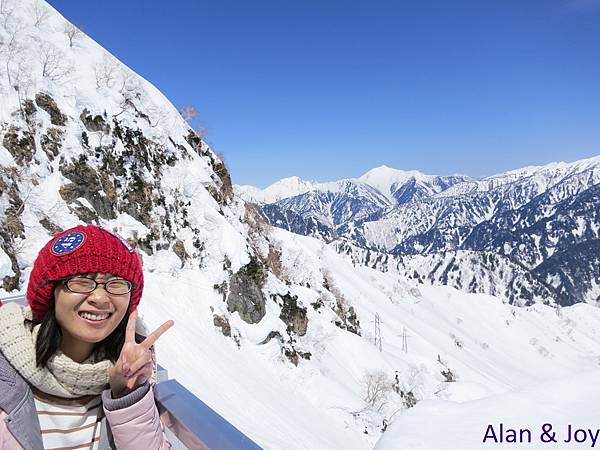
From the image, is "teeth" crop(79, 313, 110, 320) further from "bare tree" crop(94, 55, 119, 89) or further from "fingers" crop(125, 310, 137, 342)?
"bare tree" crop(94, 55, 119, 89)

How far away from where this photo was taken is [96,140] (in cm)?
1705

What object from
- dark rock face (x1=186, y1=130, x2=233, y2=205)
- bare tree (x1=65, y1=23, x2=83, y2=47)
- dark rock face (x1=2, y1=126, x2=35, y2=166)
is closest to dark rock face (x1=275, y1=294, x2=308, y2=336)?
dark rock face (x1=186, y1=130, x2=233, y2=205)

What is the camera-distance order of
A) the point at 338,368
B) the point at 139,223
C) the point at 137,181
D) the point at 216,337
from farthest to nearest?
the point at 338,368 → the point at 137,181 → the point at 139,223 → the point at 216,337

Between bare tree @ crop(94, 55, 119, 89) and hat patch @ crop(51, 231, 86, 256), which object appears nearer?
hat patch @ crop(51, 231, 86, 256)

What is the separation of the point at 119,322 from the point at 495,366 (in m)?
93.3

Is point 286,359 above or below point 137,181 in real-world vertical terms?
below

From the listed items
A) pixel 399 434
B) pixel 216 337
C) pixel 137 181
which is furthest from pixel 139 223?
pixel 399 434

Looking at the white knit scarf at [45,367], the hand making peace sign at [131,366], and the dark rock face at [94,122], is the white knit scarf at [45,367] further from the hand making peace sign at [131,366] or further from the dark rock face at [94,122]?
the dark rock face at [94,122]

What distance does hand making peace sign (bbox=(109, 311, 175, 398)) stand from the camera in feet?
6.22

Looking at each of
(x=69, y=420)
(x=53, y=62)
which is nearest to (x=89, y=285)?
(x=69, y=420)

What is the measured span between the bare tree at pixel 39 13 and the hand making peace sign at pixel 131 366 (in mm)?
23874

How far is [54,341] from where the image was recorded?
197 cm

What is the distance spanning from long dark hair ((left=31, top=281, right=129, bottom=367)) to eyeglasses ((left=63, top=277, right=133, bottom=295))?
168 mm

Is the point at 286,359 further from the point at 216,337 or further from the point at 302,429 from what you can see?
the point at 302,429
